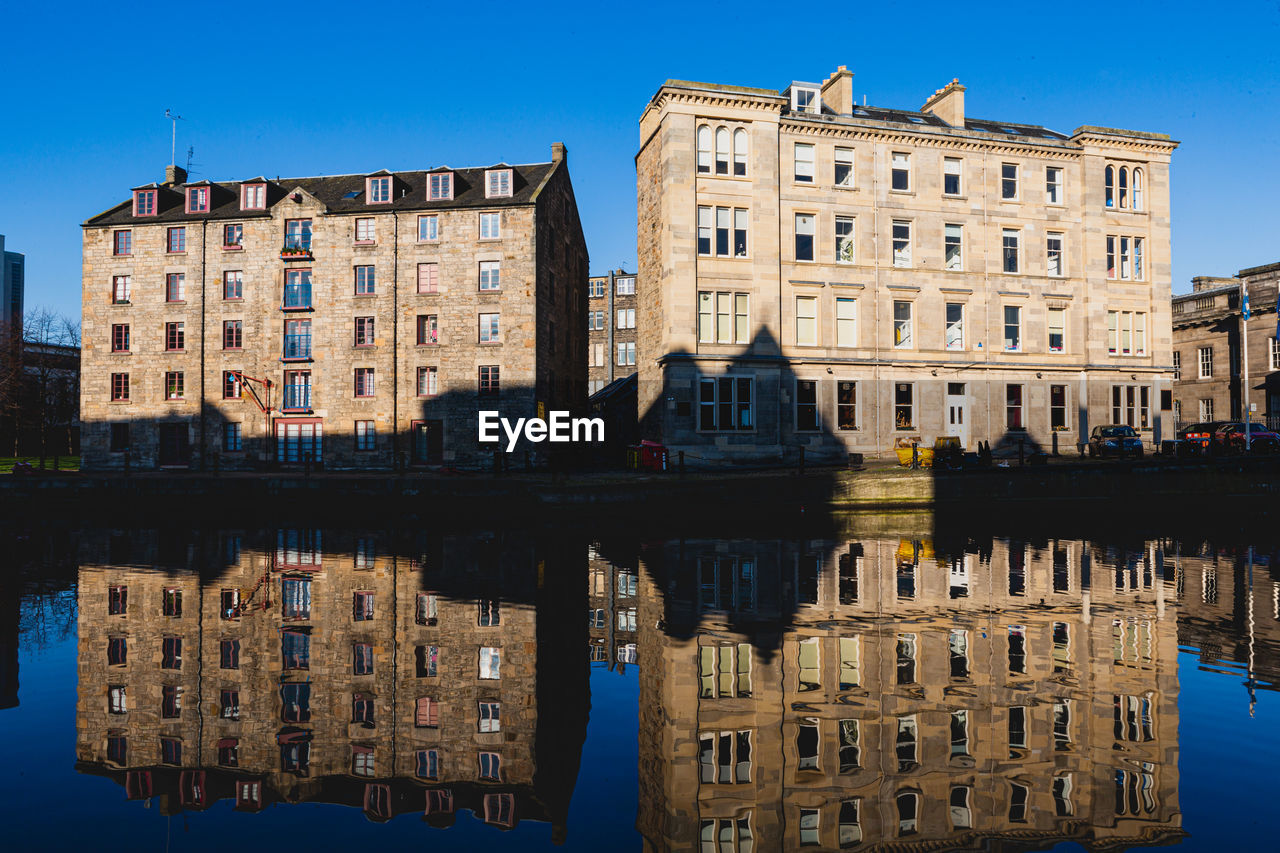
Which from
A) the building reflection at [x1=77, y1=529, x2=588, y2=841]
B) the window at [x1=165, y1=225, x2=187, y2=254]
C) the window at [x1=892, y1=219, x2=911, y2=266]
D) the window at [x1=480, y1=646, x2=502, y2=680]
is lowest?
the building reflection at [x1=77, y1=529, x2=588, y2=841]

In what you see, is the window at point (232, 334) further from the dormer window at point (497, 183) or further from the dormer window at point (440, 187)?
the dormer window at point (497, 183)

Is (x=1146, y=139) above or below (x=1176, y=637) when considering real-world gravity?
above

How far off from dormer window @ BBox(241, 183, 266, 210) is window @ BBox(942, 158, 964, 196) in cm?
3486

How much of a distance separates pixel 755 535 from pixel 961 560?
554 cm

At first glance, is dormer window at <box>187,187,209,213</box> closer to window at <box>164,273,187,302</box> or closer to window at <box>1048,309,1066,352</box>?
window at <box>164,273,187,302</box>

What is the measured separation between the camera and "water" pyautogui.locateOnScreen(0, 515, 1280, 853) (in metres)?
5.26

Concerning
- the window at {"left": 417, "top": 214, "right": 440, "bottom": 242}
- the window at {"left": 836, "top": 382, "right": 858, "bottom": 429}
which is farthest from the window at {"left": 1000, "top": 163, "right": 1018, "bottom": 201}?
the window at {"left": 417, "top": 214, "right": 440, "bottom": 242}

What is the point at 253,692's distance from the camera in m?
7.85

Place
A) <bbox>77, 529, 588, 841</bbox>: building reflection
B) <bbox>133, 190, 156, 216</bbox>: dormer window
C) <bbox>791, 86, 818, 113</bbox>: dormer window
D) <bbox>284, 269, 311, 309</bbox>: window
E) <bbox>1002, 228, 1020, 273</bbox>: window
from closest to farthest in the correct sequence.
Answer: <bbox>77, 529, 588, 841</bbox>: building reflection
<bbox>791, 86, 818, 113</bbox>: dormer window
<bbox>1002, 228, 1020, 273</bbox>: window
<bbox>284, 269, 311, 309</bbox>: window
<bbox>133, 190, 156, 216</bbox>: dormer window

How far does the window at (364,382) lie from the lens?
38.2m

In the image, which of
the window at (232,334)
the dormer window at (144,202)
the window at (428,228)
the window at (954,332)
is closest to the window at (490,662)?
the window at (954,332)

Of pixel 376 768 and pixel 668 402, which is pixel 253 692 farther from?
pixel 668 402

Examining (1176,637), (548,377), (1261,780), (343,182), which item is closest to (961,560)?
(1176,637)

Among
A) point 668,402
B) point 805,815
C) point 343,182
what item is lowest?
point 805,815
